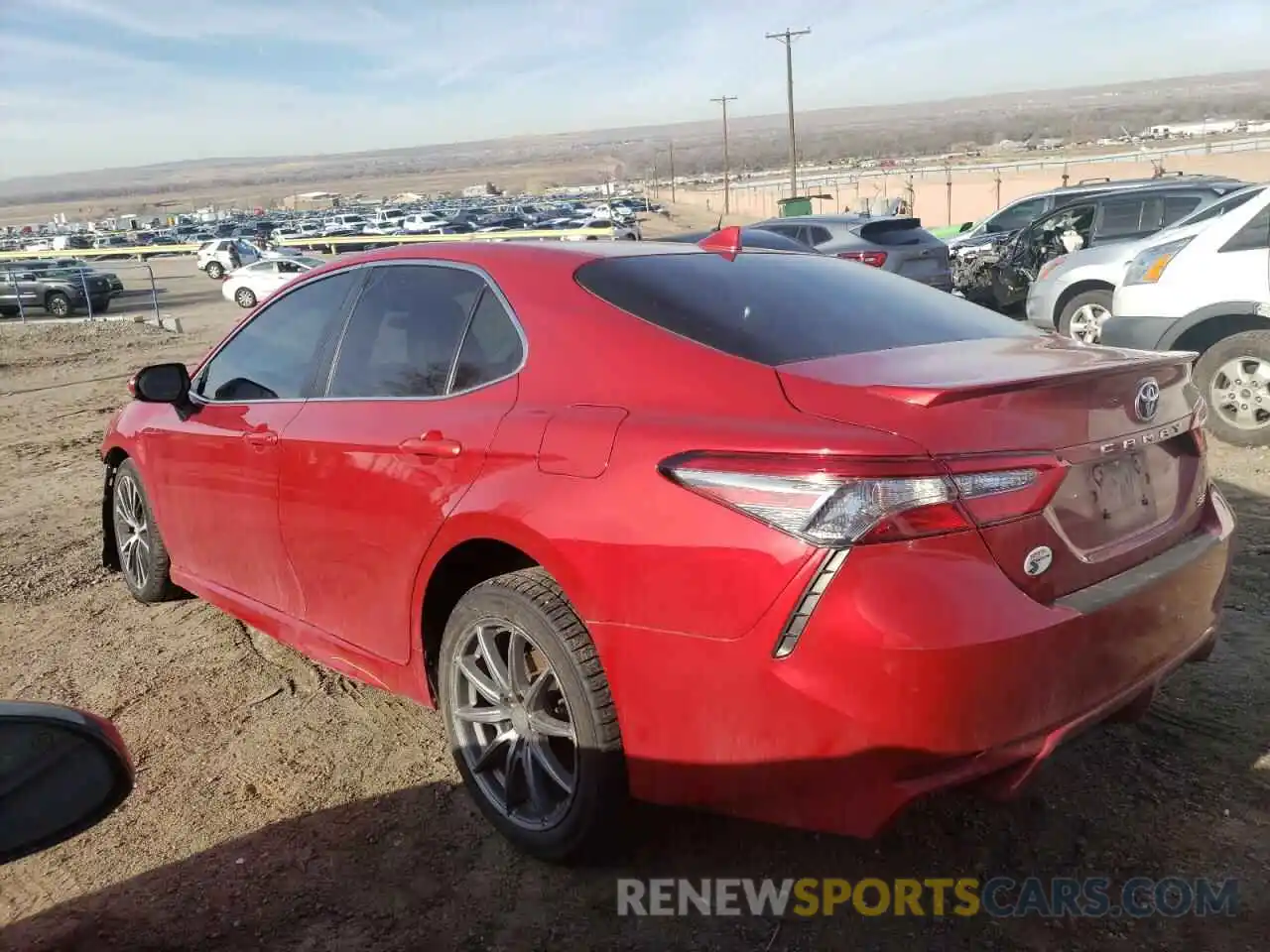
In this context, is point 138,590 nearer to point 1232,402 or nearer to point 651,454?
point 651,454

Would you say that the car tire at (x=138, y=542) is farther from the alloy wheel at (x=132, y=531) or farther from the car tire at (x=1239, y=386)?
the car tire at (x=1239, y=386)

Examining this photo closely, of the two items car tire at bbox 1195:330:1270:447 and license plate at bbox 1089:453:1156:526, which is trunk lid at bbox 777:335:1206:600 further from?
car tire at bbox 1195:330:1270:447

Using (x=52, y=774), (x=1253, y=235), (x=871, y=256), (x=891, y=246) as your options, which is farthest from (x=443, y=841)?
(x=891, y=246)

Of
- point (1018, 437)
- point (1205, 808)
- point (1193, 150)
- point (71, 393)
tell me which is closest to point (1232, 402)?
point (1205, 808)

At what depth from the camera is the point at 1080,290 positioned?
370 inches

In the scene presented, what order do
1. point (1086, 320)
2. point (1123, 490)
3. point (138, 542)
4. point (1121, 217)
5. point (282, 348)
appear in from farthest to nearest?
point (1121, 217), point (1086, 320), point (138, 542), point (282, 348), point (1123, 490)

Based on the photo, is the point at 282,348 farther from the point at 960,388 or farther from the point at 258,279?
the point at 258,279

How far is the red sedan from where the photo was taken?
2.09 metres

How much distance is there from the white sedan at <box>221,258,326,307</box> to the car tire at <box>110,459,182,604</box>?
72.6 ft

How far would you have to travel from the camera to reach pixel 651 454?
7.63 ft

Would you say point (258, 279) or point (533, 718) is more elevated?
point (258, 279)

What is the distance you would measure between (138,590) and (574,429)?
132 inches

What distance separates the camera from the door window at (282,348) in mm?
3604

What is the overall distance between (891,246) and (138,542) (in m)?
10.9
